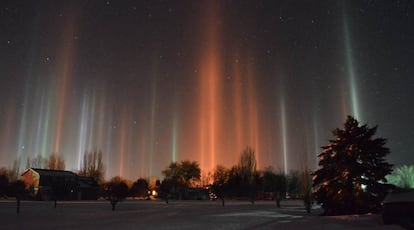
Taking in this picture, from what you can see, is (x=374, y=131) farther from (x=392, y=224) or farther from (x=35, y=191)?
(x=35, y=191)

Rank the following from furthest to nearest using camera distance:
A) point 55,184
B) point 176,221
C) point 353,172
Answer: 1. point 55,184
2. point 353,172
3. point 176,221

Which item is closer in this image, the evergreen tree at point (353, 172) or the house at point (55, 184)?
the evergreen tree at point (353, 172)

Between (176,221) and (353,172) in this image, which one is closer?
(176,221)

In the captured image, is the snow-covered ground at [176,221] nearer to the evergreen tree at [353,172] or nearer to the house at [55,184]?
the evergreen tree at [353,172]

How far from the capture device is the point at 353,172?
1246 inches

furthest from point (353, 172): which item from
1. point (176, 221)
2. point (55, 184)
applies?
point (55, 184)

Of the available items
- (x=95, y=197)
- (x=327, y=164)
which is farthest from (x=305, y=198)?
(x=95, y=197)

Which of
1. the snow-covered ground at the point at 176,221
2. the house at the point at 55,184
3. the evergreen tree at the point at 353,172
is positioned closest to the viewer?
the snow-covered ground at the point at 176,221

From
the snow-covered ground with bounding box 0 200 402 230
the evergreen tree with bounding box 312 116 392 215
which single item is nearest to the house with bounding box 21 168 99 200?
the snow-covered ground with bounding box 0 200 402 230

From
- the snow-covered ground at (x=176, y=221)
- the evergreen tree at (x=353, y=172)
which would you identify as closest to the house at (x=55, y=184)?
the snow-covered ground at (x=176, y=221)

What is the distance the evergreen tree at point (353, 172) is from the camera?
1225 inches

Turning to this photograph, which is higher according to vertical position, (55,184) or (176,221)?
(55,184)

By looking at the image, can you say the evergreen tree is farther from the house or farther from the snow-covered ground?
the house

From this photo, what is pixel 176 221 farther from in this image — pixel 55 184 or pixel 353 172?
pixel 55 184
